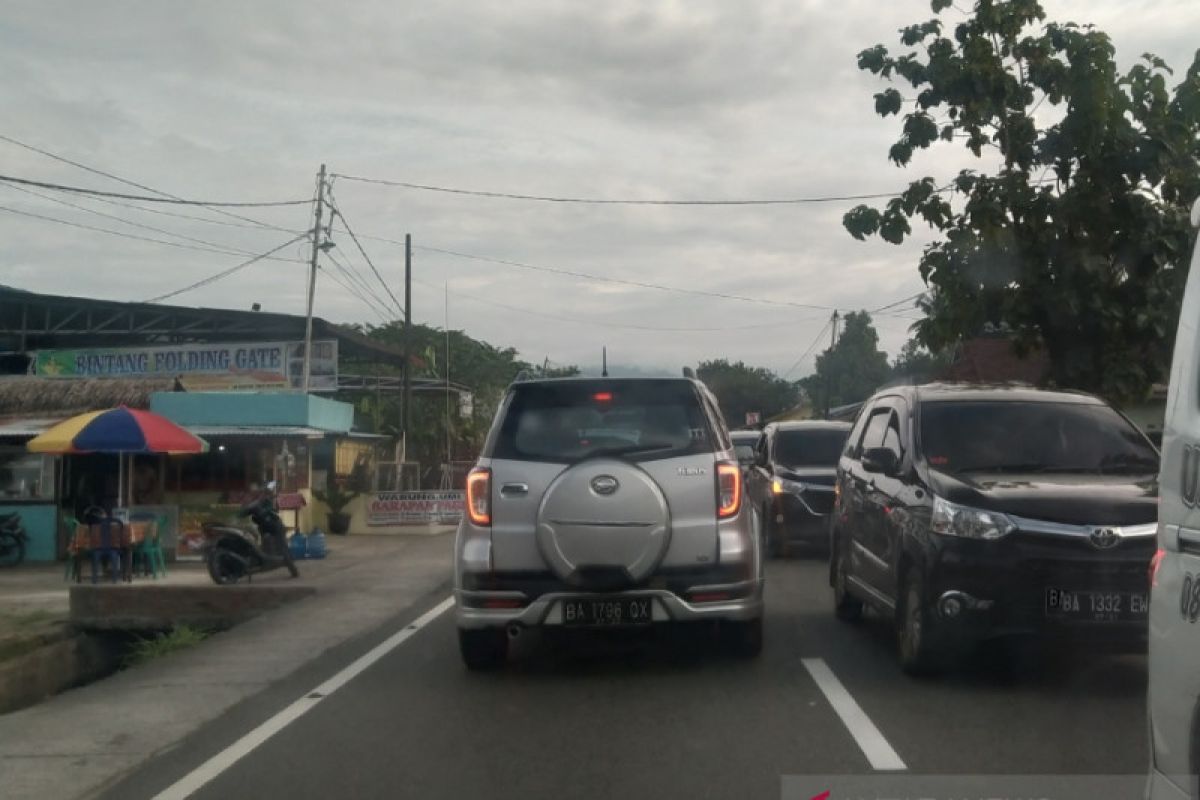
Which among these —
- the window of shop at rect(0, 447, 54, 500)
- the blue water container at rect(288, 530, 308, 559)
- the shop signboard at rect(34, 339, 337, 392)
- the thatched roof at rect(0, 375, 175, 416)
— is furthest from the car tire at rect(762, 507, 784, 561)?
the shop signboard at rect(34, 339, 337, 392)

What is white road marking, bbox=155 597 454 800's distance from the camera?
6.46 meters

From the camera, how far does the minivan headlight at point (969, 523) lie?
7.96 m

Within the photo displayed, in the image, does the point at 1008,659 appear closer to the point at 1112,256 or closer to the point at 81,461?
the point at 1112,256

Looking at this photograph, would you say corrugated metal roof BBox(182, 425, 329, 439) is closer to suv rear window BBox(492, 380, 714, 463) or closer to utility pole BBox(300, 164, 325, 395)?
utility pole BBox(300, 164, 325, 395)

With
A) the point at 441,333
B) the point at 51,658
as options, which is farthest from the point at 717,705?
the point at 441,333

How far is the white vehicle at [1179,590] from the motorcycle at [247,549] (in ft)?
50.3

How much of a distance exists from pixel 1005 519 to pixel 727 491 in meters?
1.71

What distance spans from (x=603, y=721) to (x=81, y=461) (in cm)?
1901

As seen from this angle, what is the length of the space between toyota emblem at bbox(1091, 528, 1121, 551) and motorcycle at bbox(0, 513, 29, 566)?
19497 millimetres

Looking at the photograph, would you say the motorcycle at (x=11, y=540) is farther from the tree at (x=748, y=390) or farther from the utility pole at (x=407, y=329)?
the tree at (x=748, y=390)

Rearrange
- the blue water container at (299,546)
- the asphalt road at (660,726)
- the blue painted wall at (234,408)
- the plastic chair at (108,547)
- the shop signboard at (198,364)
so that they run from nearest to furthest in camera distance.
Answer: the asphalt road at (660,726) < the plastic chair at (108,547) < the blue water container at (299,546) < the blue painted wall at (234,408) < the shop signboard at (198,364)

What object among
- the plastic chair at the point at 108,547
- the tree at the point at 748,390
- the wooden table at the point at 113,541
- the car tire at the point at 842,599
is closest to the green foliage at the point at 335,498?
the wooden table at the point at 113,541

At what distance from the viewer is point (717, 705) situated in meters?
7.96

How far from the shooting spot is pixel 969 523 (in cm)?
805
